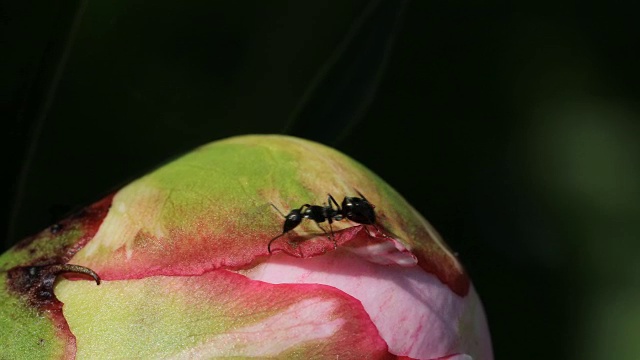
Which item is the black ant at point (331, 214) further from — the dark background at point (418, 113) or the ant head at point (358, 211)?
Answer: the dark background at point (418, 113)

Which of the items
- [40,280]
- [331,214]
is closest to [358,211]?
[331,214]

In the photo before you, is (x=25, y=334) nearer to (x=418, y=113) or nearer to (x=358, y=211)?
(x=358, y=211)

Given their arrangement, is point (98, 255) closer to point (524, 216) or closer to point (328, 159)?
point (328, 159)

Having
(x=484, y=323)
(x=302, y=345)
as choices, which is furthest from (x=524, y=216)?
(x=302, y=345)

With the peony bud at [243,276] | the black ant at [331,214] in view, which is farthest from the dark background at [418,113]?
the black ant at [331,214]

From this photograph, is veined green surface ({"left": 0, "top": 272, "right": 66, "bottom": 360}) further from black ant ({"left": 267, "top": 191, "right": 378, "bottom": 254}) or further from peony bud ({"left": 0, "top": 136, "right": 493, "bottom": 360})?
black ant ({"left": 267, "top": 191, "right": 378, "bottom": 254})

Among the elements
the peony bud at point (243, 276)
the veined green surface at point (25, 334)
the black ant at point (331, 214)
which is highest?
the black ant at point (331, 214)

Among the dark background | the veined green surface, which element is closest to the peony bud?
the veined green surface
